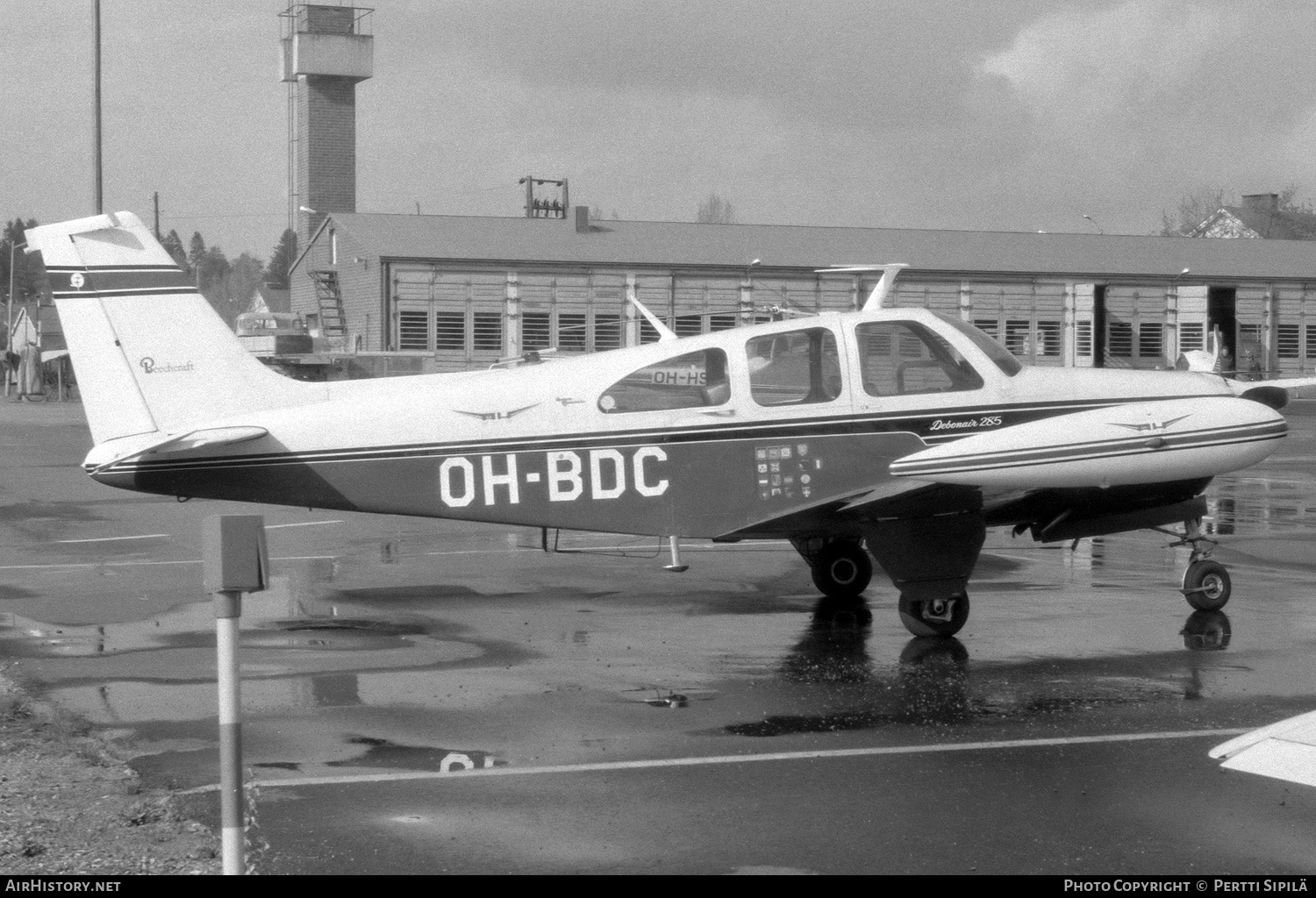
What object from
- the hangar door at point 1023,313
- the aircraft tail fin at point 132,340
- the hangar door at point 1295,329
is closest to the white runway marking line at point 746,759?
the aircraft tail fin at point 132,340

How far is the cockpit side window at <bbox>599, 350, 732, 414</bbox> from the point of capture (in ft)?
32.8

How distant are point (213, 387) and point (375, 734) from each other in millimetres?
4067

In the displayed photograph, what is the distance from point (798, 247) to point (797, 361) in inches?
1878

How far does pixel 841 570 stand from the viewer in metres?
11.5

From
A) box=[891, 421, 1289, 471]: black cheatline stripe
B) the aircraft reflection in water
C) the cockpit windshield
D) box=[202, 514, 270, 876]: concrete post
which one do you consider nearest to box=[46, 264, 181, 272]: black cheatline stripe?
the aircraft reflection in water

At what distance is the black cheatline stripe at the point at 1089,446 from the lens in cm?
912

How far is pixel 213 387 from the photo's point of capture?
10.4 metres

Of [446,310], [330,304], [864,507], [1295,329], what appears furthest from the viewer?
[1295,329]

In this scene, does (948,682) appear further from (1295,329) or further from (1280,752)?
(1295,329)

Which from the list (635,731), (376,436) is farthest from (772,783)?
(376,436)

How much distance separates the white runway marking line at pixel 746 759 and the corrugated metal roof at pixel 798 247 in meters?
47.2

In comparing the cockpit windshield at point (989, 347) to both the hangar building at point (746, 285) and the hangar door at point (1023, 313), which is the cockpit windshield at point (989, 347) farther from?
the hangar door at point (1023, 313)

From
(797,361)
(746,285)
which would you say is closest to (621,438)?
(797,361)

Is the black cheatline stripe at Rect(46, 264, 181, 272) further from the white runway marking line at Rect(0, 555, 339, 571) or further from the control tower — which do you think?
the control tower
